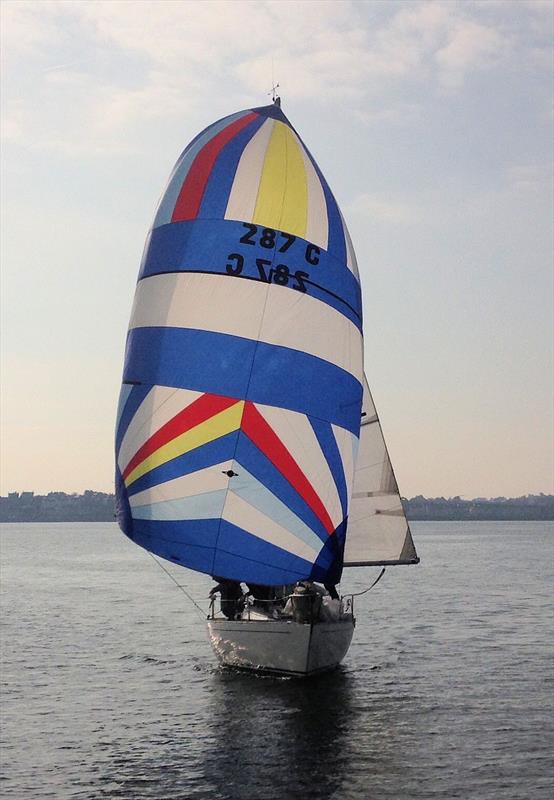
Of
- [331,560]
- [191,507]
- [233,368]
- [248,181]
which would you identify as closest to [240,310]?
[233,368]

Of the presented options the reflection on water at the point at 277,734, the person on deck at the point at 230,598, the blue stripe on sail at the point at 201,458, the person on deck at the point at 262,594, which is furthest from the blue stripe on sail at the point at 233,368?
the person on deck at the point at 230,598

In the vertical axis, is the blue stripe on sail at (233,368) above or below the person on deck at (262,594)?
above

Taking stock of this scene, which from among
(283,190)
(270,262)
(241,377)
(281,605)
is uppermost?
(283,190)

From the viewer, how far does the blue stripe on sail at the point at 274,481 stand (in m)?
22.0

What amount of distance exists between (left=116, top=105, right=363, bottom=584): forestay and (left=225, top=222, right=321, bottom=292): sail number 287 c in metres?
0.03

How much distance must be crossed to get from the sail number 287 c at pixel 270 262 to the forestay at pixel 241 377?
0.03 m

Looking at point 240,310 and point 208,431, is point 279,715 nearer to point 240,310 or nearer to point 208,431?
point 208,431

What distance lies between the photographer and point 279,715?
25.3 metres

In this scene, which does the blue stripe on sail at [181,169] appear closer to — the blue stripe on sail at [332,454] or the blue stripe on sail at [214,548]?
the blue stripe on sail at [332,454]

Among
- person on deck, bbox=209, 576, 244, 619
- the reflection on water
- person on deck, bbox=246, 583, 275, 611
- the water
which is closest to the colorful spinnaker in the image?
the reflection on water

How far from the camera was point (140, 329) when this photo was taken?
921 inches

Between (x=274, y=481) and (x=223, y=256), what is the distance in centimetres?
495


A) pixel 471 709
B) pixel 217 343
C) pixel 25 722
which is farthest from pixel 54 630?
pixel 217 343

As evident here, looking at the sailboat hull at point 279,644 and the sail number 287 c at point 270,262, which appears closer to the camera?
the sail number 287 c at point 270,262
